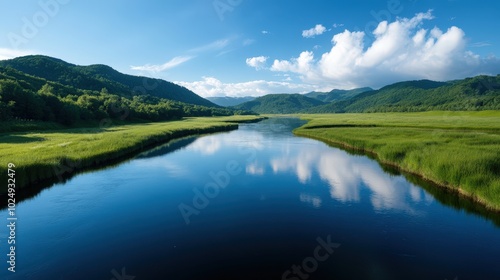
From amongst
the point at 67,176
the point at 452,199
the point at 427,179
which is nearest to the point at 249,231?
the point at 452,199

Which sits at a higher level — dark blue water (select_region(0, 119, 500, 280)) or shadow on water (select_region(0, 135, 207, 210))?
shadow on water (select_region(0, 135, 207, 210))

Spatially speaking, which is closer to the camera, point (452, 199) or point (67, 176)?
point (452, 199)

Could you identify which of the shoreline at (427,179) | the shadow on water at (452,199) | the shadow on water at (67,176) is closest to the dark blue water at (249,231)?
the shadow on water at (452,199)

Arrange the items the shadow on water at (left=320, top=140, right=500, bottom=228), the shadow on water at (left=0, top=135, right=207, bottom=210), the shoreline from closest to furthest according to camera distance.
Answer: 1. the shadow on water at (left=320, top=140, right=500, bottom=228)
2. the shoreline
3. the shadow on water at (left=0, top=135, right=207, bottom=210)

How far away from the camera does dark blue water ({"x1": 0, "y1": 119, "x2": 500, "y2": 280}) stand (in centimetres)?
1288

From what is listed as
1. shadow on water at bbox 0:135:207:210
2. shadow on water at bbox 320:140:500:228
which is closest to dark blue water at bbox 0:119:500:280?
shadow on water at bbox 320:140:500:228

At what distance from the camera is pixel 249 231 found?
16.8 m

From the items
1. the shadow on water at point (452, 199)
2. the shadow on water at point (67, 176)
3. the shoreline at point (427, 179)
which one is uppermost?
the shadow on water at point (67, 176)

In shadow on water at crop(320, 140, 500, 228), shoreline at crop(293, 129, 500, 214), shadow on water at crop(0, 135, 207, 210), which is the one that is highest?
shadow on water at crop(0, 135, 207, 210)

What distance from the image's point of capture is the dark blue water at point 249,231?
12875 millimetres

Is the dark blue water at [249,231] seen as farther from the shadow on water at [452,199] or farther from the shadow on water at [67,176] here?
the shadow on water at [67,176]

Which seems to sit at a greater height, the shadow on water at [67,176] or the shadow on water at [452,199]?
the shadow on water at [67,176]

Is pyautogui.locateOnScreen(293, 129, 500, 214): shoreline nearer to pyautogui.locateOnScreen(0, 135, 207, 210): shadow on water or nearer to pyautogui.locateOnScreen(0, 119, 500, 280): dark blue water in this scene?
pyautogui.locateOnScreen(0, 119, 500, 280): dark blue water

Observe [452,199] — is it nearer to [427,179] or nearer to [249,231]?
[427,179]
